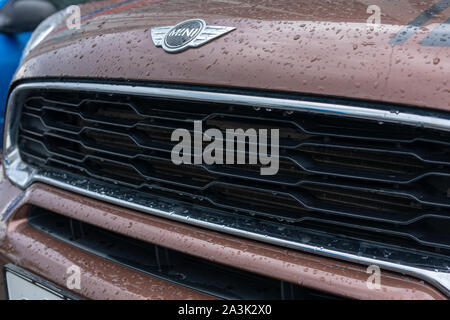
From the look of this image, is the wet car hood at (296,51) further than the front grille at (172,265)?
No

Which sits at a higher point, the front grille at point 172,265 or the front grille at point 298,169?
the front grille at point 298,169

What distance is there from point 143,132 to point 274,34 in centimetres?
57

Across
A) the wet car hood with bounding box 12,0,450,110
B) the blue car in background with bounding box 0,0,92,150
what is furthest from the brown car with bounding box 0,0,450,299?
the blue car in background with bounding box 0,0,92,150

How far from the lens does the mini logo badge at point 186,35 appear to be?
1372 millimetres

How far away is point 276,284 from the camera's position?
1315 mm

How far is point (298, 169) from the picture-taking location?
1.33m

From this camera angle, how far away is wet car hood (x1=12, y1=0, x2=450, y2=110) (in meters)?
1.06

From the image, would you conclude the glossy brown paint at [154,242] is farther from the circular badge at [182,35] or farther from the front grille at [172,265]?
the circular badge at [182,35]

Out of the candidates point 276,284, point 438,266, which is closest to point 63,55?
point 276,284

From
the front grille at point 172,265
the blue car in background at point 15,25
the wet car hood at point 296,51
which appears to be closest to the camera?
the wet car hood at point 296,51

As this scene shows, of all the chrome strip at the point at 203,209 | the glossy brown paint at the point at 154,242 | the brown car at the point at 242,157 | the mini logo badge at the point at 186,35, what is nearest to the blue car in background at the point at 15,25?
the chrome strip at the point at 203,209

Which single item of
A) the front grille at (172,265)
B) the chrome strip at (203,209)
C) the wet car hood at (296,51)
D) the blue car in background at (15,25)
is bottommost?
the front grille at (172,265)

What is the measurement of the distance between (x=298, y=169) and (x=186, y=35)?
50cm

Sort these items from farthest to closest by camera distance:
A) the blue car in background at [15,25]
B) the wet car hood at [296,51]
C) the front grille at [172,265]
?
the blue car in background at [15,25], the front grille at [172,265], the wet car hood at [296,51]
